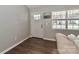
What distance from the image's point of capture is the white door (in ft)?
3.53

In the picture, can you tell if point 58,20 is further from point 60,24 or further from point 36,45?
point 36,45

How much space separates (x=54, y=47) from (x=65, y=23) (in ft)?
0.91

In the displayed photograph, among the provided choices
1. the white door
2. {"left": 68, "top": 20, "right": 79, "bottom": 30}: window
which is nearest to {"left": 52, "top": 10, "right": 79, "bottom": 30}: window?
{"left": 68, "top": 20, "right": 79, "bottom": 30}: window

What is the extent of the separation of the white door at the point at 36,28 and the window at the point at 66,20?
0.18 m

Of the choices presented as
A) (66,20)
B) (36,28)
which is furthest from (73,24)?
(36,28)

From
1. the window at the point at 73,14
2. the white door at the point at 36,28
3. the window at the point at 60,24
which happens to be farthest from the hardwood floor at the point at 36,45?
the window at the point at 73,14

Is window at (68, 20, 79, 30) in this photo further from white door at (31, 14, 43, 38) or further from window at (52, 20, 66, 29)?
white door at (31, 14, 43, 38)

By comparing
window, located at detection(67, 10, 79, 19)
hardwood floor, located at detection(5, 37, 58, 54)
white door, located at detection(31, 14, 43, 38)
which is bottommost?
hardwood floor, located at detection(5, 37, 58, 54)

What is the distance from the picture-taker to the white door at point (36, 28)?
3.53ft

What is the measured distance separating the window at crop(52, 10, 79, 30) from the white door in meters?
0.18

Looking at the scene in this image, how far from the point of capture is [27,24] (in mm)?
1114
